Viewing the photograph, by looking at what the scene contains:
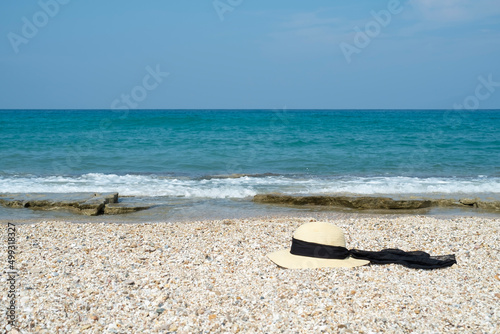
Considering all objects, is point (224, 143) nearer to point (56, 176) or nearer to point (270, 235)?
point (56, 176)

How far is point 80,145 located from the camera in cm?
2738

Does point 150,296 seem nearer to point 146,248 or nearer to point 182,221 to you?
point 146,248

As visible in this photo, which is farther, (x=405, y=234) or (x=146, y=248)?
(x=405, y=234)

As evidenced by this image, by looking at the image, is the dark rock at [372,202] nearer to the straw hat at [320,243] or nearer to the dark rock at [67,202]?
the dark rock at [67,202]

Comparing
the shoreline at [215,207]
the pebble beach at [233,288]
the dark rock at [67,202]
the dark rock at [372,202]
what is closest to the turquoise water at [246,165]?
the shoreline at [215,207]

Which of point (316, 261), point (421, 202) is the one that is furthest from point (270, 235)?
point (421, 202)

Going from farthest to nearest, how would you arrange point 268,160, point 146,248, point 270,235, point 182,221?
1. point 268,160
2. point 182,221
3. point 270,235
4. point 146,248

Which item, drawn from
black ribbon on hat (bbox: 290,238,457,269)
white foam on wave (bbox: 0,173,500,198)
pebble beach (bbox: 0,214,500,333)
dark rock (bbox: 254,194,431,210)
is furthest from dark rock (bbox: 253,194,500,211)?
black ribbon on hat (bbox: 290,238,457,269)

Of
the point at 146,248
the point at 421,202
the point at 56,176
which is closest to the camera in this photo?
the point at 146,248

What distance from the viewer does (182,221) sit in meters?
10.8

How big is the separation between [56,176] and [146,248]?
462 inches

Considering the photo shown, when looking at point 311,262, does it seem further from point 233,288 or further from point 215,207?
point 215,207

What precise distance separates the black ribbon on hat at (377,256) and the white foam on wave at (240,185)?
754cm

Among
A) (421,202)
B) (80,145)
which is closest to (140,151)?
(80,145)
